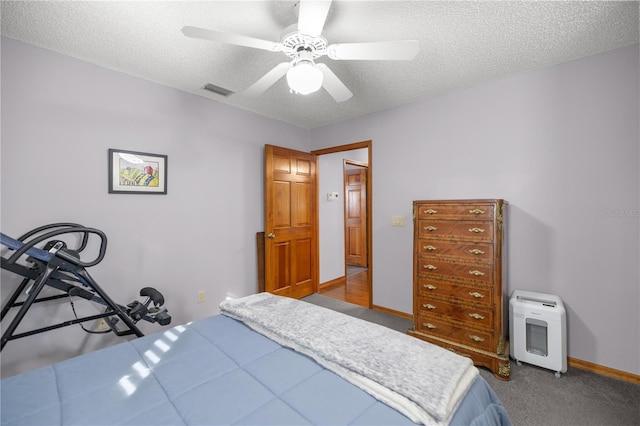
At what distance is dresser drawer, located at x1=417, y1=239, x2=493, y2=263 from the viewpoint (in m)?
2.27

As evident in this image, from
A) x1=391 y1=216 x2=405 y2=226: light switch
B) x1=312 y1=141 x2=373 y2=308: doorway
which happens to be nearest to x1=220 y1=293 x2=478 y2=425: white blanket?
x1=391 y1=216 x2=405 y2=226: light switch

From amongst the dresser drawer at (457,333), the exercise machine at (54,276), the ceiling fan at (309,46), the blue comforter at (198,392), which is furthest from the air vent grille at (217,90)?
the dresser drawer at (457,333)

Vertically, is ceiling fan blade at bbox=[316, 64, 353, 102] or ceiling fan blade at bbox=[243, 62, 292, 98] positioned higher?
ceiling fan blade at bbox=[243, 62, 292, 98]

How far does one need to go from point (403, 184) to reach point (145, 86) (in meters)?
2.89

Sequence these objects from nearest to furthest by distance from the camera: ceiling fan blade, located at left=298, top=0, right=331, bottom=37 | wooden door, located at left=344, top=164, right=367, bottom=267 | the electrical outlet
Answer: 1. ceiling fan blade, located at left=298, top=0, right=331, bottom=37
2. the electrical outlet
3. wooden door, located at left=344, top=164, right=367, bottom=267

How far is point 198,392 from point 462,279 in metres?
2.14

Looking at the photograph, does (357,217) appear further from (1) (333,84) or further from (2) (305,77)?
(2) (305,77)

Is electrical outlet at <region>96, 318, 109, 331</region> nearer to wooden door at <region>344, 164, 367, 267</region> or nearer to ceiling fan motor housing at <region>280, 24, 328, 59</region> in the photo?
ceiling fan motor housing at <region>280, 24, 328, 59</region>

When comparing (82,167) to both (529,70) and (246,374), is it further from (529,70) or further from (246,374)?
(529,70)

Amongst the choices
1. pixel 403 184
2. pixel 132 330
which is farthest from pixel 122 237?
pixel 403 184

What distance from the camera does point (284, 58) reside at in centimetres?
232

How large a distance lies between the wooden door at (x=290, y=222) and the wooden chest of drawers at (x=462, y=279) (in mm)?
1767

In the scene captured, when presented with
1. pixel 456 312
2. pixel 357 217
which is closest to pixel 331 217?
pixel 357 217

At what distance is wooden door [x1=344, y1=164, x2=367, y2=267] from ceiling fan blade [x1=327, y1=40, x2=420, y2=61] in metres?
4.54
